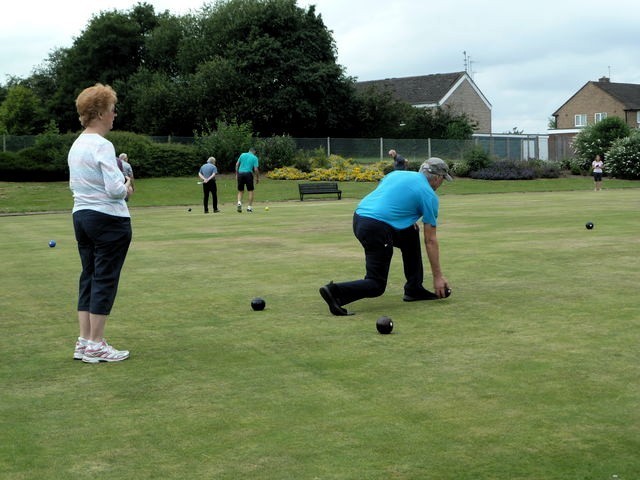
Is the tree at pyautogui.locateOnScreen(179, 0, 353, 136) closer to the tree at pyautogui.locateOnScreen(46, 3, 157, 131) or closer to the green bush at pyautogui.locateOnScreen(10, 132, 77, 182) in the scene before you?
the tree at pyautogui.locateOnScreen(46, 3, 157, 131)

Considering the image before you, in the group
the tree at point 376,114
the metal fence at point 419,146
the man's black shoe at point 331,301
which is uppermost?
the tree at point 376,114

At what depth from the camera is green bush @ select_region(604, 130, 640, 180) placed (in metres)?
49.4

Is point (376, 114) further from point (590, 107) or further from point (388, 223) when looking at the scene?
point (388, 223)

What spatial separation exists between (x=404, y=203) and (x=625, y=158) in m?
44.6

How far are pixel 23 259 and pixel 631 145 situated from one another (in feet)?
138

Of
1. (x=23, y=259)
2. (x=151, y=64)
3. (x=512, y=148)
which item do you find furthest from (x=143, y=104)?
(x=23, y=259)

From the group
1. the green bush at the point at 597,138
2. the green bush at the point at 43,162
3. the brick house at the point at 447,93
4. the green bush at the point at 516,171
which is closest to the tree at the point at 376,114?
the brick house at the point at 447,93

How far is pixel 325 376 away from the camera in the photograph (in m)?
6.09

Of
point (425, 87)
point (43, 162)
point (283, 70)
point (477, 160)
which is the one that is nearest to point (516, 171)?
point (477, 160)

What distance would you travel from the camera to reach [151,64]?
75.9 m

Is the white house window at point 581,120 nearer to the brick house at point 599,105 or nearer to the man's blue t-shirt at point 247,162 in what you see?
the brick house at point 599,105

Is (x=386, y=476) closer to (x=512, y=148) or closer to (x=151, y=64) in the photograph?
(x=512, y=148)

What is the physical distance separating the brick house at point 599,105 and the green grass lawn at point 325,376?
8478cm

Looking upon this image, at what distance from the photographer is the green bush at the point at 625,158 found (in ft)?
162
